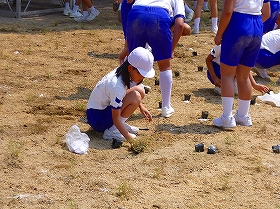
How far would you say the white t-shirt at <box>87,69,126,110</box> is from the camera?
5.82 m

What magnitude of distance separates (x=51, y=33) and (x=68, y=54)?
5.97ft

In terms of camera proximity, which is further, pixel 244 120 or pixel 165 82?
pixel 165 82

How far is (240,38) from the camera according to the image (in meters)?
6.37

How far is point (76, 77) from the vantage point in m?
8.84

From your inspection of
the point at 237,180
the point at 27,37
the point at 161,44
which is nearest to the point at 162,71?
the point at 161,44

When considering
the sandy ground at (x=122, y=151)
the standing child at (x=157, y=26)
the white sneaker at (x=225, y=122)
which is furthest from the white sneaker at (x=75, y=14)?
the white sneaker at (x=225, y=122)

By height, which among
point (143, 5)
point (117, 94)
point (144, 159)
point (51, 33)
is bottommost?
point (51, 33)

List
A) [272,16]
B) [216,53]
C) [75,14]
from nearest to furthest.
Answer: [216,53] → [272,16] → [75,14]

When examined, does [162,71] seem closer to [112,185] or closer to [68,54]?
[112,185]

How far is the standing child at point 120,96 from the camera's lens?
582 cm

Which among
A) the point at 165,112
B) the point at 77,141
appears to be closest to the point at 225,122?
the point at 165,112

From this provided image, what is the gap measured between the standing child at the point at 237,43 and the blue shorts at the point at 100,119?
136 cm

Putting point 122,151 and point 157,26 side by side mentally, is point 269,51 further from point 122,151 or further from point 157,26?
point 122,151

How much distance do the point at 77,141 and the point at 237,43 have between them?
201 cm
